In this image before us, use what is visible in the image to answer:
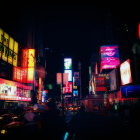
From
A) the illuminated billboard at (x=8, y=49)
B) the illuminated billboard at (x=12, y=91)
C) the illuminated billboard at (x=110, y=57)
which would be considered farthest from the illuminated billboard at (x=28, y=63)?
the illuminated billboard at (x=110, y=57)

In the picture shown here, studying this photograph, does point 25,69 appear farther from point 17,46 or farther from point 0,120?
point 0,120

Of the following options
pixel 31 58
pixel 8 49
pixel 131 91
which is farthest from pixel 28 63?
pixel 131 91

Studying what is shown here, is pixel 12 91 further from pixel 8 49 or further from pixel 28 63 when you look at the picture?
pixel 28 63

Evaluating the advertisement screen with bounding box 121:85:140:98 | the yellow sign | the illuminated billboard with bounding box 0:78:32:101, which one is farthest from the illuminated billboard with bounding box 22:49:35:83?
the advertisement screen with bounding box 121:85:140:98

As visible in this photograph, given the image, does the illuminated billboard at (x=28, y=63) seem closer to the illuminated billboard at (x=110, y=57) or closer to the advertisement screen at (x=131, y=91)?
the illuminated billboard at (x=110, y=57)

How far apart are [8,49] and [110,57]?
2465cm

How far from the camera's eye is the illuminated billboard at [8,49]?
24312 millimetres

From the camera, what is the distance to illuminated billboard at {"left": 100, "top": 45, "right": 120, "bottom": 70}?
3972cm

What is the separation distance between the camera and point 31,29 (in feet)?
147

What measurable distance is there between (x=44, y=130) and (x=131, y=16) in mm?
25053

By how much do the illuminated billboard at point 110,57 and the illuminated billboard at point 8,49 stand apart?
21.6m

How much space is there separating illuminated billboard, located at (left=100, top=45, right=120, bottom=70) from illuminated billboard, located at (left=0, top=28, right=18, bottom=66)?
2164 cm

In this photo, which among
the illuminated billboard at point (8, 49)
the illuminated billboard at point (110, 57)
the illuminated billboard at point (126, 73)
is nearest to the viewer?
the illuminated billboard at point (126, 73)

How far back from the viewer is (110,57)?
41.3m
